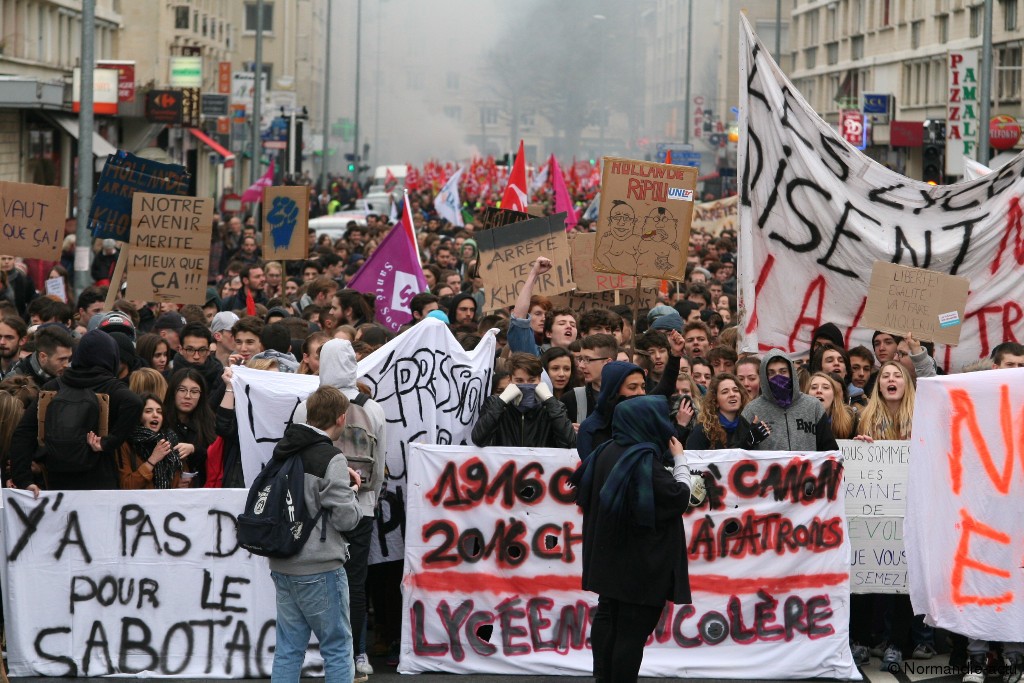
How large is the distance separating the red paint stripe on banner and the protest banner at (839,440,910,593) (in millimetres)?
249

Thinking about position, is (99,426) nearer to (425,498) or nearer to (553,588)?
(425,498)

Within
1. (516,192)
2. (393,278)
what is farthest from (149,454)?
Result: (516,192)

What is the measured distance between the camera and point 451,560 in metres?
7.07

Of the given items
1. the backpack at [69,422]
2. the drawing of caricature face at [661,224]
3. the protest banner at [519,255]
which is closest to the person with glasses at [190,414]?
the backpack at [69,422]

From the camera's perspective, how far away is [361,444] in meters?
6.61

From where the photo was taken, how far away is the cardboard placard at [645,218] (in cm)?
968

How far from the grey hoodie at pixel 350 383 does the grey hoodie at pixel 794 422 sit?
176 centimetres

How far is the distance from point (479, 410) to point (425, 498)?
0.74 meters

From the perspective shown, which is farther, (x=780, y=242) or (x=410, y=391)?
(x=780, y=242)

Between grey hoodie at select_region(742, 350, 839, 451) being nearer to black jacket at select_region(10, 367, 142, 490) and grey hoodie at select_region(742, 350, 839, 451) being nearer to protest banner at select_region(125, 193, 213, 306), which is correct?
black jacket at select_region(10, 367, 142, 490)

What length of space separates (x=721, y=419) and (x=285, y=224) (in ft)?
22.1

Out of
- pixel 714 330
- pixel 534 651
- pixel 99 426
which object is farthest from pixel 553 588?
pixel 714 330

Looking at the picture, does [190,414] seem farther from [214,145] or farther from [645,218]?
[214,145]

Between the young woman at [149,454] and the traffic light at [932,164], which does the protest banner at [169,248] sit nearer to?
the young woman at [149,454]
